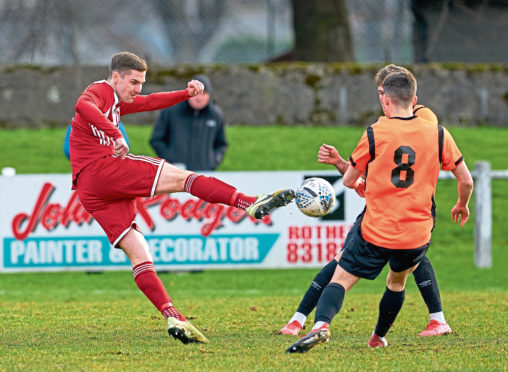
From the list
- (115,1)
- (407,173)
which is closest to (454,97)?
(115,1)

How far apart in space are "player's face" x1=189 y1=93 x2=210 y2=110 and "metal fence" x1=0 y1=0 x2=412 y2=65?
540 centimetres

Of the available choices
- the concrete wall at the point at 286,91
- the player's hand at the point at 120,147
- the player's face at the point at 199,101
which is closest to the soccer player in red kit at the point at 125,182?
the player's hand at the point at 120,147

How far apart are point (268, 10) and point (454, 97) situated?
386cm

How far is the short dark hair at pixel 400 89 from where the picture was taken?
5711 millimetres

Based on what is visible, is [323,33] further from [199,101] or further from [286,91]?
[199,101]

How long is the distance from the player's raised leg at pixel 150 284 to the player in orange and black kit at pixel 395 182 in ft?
2.96

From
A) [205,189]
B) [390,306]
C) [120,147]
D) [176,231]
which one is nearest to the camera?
[390,306]

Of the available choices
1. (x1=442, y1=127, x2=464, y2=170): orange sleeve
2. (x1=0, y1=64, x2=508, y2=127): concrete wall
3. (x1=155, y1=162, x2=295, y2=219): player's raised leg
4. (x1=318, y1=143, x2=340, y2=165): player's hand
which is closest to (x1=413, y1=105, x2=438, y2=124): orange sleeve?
(x1=442, y1=127, x2=464, y2=170): orange sleeve

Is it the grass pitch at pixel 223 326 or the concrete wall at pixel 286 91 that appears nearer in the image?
the grass pitch at pixel 223 326

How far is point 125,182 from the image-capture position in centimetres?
647

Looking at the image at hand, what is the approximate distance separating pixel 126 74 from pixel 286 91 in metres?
10.3

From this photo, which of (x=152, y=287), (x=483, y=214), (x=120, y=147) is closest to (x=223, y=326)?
(x=152, y=287)

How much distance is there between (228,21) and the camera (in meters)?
18.4

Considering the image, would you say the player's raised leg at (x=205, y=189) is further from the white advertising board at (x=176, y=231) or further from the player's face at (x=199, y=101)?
the player's face at (x=199, y=101)
